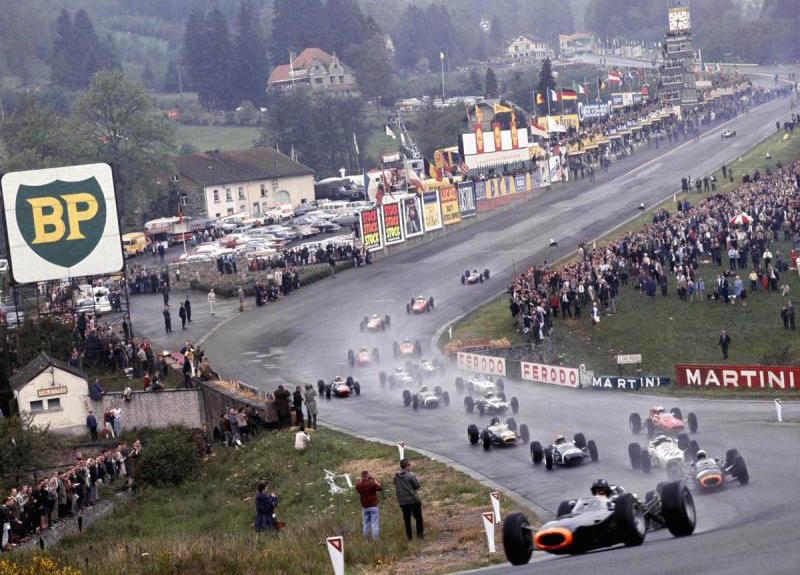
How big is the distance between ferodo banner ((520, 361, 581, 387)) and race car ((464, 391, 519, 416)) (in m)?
4.75

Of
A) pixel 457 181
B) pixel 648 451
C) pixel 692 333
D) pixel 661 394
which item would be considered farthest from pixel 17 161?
pixel 648 451

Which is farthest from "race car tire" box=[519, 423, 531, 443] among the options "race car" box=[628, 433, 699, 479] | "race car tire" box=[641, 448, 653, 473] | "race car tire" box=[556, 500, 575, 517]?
"race car tire" box=[556, 500, 575, 517]

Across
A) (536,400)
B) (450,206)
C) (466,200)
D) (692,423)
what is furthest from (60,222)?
(466,200)

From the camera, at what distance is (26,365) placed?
5444 cm

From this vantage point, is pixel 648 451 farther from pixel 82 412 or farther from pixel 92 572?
pixel 82 412

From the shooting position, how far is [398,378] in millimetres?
49469

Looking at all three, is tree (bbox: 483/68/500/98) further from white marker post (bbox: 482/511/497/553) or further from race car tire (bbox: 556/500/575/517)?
race car tire (bbox: 556/500/575/517)

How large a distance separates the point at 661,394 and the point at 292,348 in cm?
2133

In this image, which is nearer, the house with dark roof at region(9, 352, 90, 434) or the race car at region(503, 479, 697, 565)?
the race car at region(503, 479, 697, 565)

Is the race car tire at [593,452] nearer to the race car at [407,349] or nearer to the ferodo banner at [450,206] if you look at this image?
the race car at [407,349]

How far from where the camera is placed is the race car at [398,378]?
49219 mm

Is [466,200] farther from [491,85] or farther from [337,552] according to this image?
[491,85]

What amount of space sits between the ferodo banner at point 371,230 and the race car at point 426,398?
36.4 m

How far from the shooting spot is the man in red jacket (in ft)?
81.3
